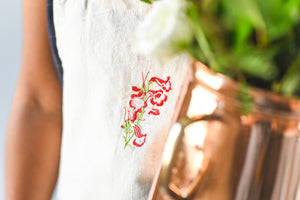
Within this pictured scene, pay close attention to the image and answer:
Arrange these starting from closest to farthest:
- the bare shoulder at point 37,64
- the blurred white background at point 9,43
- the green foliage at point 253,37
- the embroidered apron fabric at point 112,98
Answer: the green foliage at point 253,37
the embroidered apron fabric at point 112,98
the bare shoulder at point 37,64
the blurred white background at point 9,43

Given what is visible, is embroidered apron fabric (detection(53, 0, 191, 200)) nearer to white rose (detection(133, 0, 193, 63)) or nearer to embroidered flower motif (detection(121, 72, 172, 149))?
embroidered flower motif (detection(121, 72, 172, 149))

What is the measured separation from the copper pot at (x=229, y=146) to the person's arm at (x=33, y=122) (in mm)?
415

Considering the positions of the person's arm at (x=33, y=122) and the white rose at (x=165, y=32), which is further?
the person's arm at (x=33, y=122)

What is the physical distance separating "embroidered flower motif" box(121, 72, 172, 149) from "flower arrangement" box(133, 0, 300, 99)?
0.87 feet

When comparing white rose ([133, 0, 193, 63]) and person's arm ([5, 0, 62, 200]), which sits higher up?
white rose ([133, 0, 193, 63])

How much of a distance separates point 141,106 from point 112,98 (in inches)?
1.6

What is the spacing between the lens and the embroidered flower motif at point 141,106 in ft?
1.38

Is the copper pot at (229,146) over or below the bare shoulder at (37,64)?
below

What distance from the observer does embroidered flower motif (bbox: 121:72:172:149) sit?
0.42 meters

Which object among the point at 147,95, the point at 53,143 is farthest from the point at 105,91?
the point at 53,143

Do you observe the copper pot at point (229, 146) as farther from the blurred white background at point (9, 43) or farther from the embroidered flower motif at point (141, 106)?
the blurred white background at point (9, 43)

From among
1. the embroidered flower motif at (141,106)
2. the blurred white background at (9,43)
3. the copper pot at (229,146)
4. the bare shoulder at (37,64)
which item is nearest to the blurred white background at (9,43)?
the blurred white background at (9,43)

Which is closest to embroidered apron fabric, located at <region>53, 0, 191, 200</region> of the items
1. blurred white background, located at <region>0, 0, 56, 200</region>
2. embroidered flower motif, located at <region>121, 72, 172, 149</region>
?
embroidered flower motif, located at <region>121, 72, 172, 149</region>

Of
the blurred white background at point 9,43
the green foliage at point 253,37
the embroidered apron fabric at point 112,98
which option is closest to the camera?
the green foliage at point 253,37
